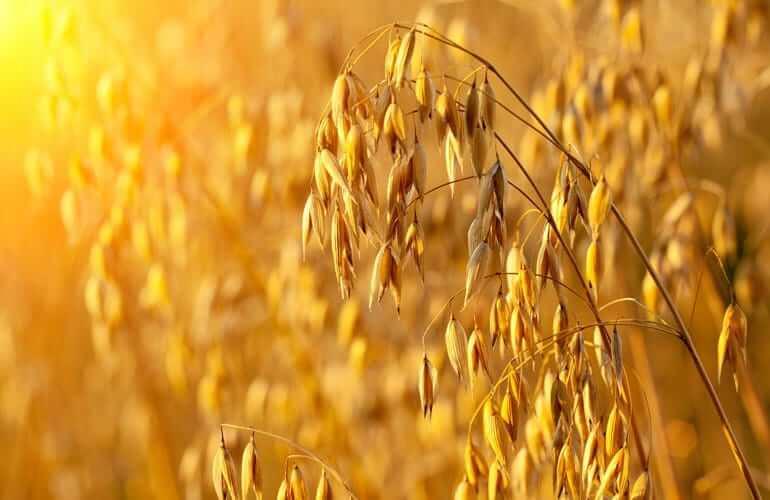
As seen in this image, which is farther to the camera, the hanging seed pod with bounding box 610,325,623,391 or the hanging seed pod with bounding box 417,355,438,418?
the hanging seed pod with bounding box 417,355,438,418

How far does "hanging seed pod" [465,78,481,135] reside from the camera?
4.51ft

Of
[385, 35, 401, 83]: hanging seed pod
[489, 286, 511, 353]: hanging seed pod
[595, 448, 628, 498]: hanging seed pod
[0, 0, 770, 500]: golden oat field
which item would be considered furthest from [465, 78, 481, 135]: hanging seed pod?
[595, 448, 628, 498]: hanging seed pod

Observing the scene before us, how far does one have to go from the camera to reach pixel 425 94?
1409mm

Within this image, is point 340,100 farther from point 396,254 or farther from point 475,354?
→ point 475,354

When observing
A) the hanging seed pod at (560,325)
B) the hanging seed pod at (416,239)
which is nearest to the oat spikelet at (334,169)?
the hanging seed pod at (416,239)

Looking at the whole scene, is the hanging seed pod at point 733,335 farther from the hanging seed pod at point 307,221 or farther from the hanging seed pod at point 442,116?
the hanging seed pod at point 307,221

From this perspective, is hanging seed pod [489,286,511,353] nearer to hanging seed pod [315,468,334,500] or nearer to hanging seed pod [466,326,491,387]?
hanging seed pod [466,326,491,387]

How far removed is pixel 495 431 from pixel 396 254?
303 millimetres

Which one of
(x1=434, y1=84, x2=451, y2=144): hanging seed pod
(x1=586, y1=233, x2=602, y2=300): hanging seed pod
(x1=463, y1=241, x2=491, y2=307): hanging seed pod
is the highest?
(x1=434, y1=84, x2=451, y2=144): hanging seed pod

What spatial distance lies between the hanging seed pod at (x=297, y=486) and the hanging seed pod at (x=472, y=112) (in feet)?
1.92

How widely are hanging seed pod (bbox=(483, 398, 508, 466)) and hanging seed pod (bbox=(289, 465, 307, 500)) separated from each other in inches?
11.8

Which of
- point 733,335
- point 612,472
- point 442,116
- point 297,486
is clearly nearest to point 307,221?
point 442,116

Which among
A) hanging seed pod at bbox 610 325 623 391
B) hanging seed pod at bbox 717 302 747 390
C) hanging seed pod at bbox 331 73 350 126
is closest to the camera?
hanging seed pod at bbox 610 325 623 391

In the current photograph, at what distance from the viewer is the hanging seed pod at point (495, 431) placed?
1.44m
